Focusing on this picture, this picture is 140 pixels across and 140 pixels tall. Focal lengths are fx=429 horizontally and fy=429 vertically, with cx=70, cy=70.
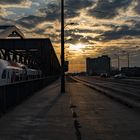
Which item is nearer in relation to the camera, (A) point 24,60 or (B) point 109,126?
(B) point 109,126

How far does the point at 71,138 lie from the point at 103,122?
13.3 ft

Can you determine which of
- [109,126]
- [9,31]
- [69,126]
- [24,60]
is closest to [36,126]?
[69,126]

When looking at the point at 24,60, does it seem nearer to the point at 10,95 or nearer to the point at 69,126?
the point at 10,95

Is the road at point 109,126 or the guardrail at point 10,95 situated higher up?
the guardrail at point 10,95

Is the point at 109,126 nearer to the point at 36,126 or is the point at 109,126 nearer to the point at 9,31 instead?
the point at 36,126

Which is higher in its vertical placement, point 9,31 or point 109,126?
point 9,31

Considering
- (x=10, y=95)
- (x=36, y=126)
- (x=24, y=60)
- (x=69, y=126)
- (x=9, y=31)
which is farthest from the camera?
(x=24, y=60)

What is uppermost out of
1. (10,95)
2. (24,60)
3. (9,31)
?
(9,31)

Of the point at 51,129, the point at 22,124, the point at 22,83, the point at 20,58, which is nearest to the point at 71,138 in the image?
the point at 51,129

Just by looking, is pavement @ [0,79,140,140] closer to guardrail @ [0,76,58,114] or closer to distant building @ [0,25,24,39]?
guardrail @ [0,76,58,114]

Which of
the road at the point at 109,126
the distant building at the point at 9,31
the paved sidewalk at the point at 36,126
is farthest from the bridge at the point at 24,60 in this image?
the road at the point at 109,126

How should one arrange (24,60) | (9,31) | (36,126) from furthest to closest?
1. (24,60)
2. (9,31)
3. (36,126)

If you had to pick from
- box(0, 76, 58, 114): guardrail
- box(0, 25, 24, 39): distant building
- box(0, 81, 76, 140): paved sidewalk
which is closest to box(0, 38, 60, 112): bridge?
box(0, 76, 58, 114): guardrail

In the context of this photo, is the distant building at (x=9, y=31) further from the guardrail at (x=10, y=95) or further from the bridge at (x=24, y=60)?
the guardrail at (x=10, y=95)
